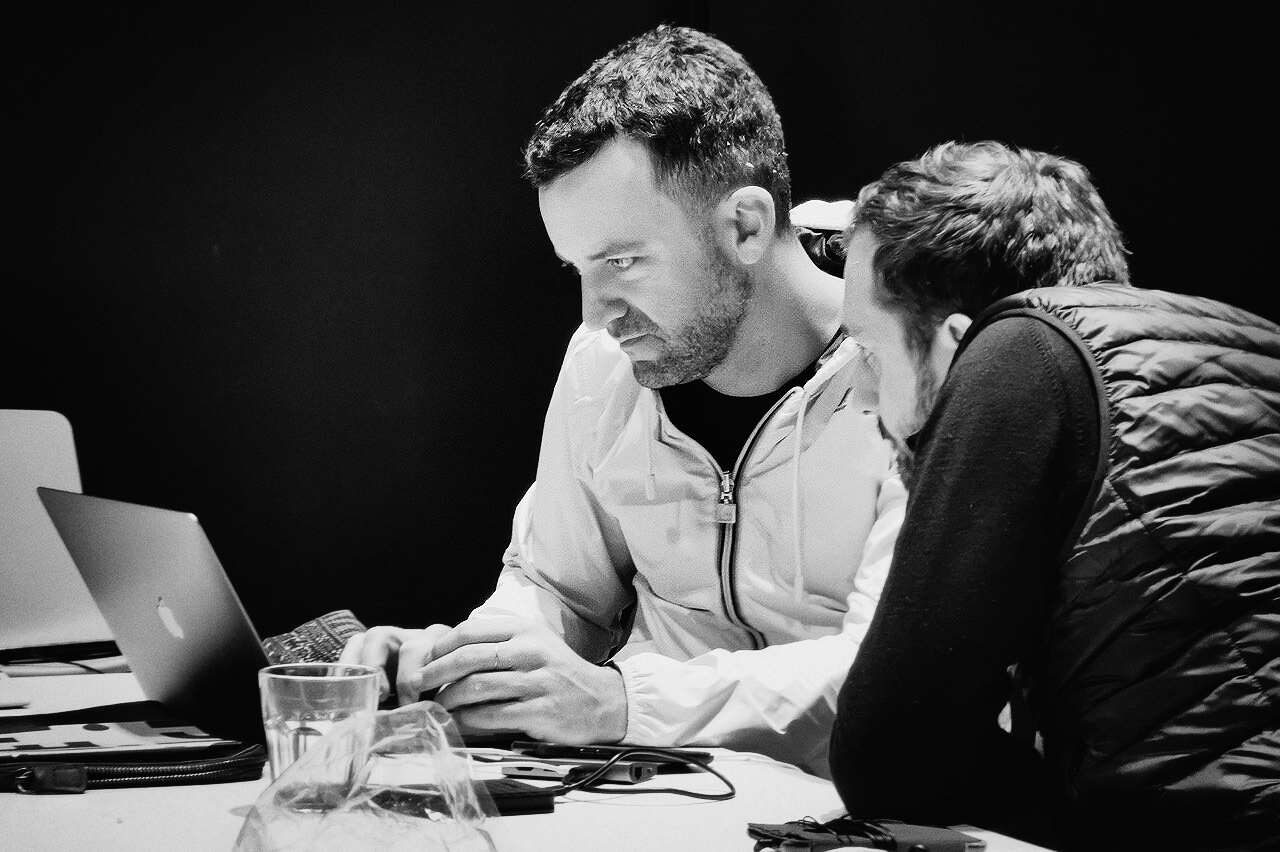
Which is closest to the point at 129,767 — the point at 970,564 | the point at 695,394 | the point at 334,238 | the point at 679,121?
the point at 970,564

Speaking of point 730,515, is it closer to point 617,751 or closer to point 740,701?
point 740,701

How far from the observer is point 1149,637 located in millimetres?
956

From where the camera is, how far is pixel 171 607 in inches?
50.0

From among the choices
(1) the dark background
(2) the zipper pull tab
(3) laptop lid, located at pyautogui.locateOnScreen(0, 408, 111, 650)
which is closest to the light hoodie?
(2) the zipper pull tab

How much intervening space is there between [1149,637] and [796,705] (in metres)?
0.53

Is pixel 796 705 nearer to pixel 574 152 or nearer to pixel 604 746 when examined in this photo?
pixel 604 746

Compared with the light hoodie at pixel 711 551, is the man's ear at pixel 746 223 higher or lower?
higher

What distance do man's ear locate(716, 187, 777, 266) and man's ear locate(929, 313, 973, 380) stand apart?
73cm

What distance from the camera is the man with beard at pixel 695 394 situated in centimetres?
176

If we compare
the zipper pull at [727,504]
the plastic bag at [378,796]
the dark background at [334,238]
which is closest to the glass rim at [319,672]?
the plastic bag at [378,796]

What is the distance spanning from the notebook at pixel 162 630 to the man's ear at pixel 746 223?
967mm

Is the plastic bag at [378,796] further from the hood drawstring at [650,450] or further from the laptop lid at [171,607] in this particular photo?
the hood drawstring at [650,450]

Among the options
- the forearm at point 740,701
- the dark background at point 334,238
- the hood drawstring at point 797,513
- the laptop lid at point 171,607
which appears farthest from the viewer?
the dark background at point 334,238

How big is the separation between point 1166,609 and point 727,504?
34.6 inches
